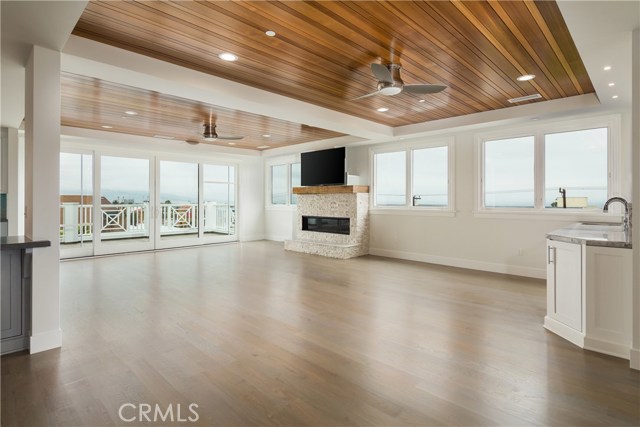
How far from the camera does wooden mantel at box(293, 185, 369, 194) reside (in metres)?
8.03

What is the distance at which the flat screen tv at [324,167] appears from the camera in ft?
27.6

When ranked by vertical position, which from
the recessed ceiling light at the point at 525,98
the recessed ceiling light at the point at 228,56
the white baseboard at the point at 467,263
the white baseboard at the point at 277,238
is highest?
the recessed ceiling light at the point at 525,98

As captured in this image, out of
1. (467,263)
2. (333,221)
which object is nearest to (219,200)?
(333,221)

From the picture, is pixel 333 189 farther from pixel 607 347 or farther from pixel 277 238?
pixel 607 347

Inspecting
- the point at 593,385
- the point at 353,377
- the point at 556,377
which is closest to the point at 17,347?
the point at 353,377

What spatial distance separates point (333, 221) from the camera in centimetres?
867

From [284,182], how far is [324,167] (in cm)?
220

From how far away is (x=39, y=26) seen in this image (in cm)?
262

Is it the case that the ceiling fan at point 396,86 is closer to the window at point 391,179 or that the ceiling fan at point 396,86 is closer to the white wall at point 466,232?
the white wall at point 466,232

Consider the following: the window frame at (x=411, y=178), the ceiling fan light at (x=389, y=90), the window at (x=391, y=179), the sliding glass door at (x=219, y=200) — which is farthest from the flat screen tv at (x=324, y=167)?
the ceiling fan light at (x=389, y=90)

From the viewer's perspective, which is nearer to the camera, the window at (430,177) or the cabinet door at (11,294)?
the cabinet door at (11,294)

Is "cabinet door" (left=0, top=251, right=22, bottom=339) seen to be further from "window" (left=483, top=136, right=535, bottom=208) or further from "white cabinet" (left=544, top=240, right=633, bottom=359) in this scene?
"window" (left=483, top=136, right=535, bottom=208)

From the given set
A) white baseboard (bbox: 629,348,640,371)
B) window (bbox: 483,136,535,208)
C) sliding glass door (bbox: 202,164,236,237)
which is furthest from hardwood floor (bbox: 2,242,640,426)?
sliding glass door (bbox: 202,164,236,237)

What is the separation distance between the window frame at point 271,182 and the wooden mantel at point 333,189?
96 cm
